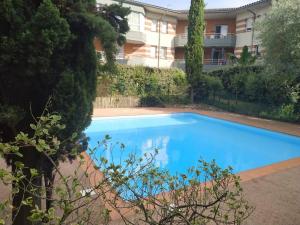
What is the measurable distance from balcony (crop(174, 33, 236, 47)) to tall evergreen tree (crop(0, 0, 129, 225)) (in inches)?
1048

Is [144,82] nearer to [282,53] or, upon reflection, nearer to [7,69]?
[282,53]

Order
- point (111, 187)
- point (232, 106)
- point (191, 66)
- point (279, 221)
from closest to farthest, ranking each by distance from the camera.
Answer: point (111, 187), point (279, 221), point (232, 106), point (191, 66)

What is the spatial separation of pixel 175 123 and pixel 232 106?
541cm

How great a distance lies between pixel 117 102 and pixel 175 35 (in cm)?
1538

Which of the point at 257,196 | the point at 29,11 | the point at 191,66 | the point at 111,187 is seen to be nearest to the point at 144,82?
the point at 191,66

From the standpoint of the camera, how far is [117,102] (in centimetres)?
1898

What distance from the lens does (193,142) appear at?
41.9 feet

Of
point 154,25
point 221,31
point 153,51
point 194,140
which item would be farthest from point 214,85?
point 154,25

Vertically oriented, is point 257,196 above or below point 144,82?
below

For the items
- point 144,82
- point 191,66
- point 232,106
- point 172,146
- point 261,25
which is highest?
point 261,25

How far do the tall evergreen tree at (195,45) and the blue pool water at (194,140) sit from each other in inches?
188

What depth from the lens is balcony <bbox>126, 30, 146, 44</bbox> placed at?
26.7m

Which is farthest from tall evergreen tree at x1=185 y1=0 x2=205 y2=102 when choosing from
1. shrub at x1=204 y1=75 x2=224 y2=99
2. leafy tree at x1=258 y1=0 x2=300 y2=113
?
leafy tree at x1=258 y1=0 x2=300 y2=113

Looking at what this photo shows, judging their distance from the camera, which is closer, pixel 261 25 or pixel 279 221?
pixel 279 221
